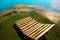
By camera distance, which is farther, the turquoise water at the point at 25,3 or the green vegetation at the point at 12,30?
the turquoise water at the point at 25,3

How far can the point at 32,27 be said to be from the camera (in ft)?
30.0

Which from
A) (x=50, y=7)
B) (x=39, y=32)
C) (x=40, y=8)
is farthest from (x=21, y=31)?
(x=50, y=7)

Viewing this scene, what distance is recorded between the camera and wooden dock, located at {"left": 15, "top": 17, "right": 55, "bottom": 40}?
8380 mm

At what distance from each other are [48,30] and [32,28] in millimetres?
951

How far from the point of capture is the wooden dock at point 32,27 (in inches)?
330

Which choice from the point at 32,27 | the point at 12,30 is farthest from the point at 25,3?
the point at 12,30

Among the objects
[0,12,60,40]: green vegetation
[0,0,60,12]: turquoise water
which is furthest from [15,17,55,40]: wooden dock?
[0,0,60,12]: turquoise water

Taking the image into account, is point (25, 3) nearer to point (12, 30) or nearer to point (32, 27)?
point (32, 27)

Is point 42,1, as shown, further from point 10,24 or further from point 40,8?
point 10,24

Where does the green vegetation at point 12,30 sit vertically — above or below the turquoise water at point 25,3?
above

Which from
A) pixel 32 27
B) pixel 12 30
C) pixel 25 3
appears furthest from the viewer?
pixel 25 3

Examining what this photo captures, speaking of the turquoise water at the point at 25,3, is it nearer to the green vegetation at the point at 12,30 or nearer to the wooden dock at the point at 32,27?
the green vegetation at the point at 12,30

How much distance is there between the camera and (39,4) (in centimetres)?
1476

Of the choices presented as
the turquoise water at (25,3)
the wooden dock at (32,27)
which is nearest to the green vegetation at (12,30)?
the wooden dock at (32,27)
